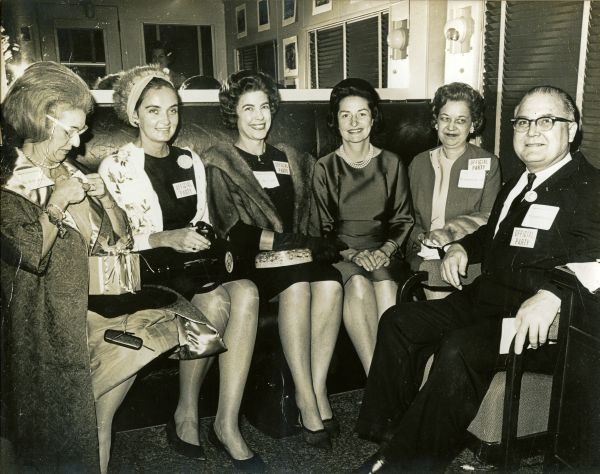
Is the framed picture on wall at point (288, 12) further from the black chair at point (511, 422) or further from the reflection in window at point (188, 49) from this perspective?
the black chair at point (511, 422)

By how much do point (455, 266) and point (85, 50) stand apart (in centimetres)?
419

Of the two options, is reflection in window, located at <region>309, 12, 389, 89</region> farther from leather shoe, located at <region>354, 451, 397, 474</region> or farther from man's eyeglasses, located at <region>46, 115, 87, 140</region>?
leather shoe, located at <region>354, 451, 397, 474</region>

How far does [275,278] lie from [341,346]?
18.9 inches

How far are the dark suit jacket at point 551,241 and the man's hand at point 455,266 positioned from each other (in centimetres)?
9

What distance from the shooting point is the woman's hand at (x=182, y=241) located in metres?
2.13

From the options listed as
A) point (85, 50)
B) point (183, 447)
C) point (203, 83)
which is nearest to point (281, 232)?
point (183, 447)

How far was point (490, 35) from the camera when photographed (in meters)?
3.51

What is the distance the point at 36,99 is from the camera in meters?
1.67

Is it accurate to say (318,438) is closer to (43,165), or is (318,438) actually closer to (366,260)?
(366,260)

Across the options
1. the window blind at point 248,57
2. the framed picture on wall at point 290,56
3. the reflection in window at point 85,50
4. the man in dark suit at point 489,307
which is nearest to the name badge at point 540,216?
the man in dark suit at point 489,307

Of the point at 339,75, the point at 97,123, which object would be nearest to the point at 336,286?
the point at 97,123

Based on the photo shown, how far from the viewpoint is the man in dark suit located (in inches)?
69.0

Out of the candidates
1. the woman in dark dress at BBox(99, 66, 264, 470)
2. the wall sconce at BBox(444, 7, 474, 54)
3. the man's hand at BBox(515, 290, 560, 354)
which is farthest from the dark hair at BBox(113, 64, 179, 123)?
the wall sconce at BBox(444, 7, 474, 54)

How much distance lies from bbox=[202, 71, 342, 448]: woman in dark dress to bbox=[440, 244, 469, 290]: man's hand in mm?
472
